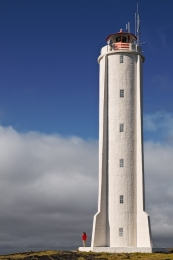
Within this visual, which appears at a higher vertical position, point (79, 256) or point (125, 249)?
point (125, 249)

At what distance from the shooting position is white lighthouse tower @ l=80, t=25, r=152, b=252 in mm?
46375

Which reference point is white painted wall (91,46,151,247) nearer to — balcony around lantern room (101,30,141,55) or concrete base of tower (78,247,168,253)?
balcony around lantern room (101,30,141,55)

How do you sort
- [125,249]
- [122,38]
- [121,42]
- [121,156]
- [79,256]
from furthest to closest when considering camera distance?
[122,38] < [121,42] < [121,156] < [125,249] < [79,256]

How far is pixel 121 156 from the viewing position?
1889 inches

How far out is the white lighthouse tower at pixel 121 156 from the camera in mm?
46375

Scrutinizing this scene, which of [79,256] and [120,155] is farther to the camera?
[120,155]

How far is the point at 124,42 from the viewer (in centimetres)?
5291

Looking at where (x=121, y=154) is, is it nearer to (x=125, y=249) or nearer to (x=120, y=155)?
(x=120, y=155)

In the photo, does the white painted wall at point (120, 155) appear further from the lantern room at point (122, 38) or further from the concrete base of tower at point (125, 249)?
the lantern room at point (122, 38)

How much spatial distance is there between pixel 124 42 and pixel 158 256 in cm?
2605

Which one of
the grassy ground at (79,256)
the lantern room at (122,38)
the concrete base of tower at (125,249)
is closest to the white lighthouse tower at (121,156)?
the concrete base of tower at (125,249)

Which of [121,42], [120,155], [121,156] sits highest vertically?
[121,42]

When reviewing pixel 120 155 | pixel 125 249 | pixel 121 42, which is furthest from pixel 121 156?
pixel 121 42

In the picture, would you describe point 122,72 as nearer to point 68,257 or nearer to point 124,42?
point 124,42
